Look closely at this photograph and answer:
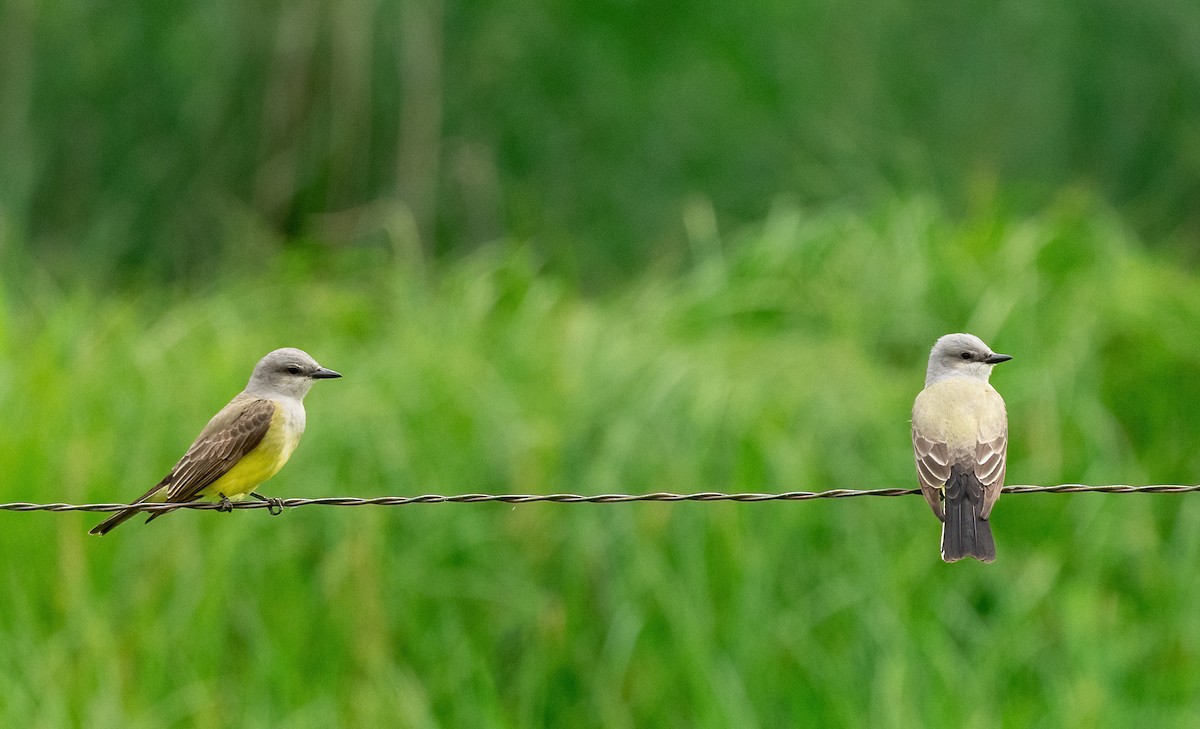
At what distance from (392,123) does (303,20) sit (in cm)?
98

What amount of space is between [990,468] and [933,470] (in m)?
0.15

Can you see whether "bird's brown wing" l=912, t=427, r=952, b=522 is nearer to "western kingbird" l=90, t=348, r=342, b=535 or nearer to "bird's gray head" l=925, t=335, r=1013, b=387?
"bird's gray head" l=925, t=335, r=1013, b=387

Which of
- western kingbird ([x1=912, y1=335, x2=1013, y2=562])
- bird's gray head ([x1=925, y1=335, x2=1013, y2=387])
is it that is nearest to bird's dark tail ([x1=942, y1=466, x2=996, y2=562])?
western kingbird ([x1=912, y1=335, x2=1013, y2=562])

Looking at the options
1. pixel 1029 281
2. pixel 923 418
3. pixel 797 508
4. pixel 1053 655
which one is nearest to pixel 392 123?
pixel 1029 281

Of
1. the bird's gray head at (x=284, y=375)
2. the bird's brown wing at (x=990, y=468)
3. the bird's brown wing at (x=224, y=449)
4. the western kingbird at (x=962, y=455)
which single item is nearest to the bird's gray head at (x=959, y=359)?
the western kingbird at (x=962, y=455)

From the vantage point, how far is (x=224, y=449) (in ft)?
13.9

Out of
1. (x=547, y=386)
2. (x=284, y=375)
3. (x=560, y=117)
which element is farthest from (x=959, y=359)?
(x=560, y=117)

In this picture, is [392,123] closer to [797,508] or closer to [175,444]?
[175,444]

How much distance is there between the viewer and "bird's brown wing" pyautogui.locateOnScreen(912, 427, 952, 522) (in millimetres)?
4363

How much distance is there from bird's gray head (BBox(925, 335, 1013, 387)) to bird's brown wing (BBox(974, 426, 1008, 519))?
15.9 inches

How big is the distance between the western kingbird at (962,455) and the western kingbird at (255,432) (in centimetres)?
166

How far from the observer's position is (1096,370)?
7.93 m

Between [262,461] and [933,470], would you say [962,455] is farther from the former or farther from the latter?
[262,461]

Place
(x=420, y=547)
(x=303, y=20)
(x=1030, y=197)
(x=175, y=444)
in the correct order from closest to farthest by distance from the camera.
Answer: (x=420, y=547) → (x=175, y=444) → (x=1030, y=197) → (x=303, y=20)
